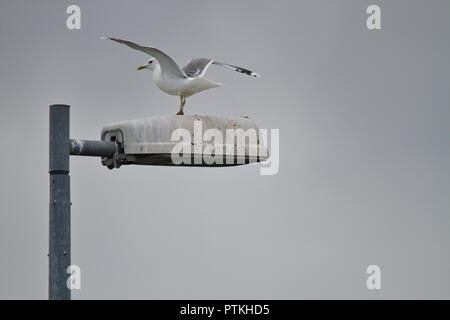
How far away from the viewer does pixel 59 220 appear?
21.0 feet

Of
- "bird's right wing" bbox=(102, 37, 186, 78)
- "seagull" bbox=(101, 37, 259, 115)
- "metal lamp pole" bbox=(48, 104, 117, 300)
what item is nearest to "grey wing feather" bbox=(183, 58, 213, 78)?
"seagull" bbox=(101, 37, 259, 115)

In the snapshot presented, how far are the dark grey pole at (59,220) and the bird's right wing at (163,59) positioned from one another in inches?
72.2

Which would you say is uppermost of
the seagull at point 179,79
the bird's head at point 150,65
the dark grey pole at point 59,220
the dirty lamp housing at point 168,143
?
the bird's head at point 150,65

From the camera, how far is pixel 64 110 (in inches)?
261

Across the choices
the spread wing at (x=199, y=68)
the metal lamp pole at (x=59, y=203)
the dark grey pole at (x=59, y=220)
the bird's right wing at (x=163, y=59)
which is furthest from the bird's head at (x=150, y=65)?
the dark grey pole at (x=59, y=220)

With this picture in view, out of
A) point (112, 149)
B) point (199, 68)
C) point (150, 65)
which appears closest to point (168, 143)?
point (112, 149)

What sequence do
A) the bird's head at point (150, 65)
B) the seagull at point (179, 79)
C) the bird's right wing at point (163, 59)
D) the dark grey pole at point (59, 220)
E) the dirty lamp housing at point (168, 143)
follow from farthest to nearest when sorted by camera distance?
the bird's head at point (150, 65) → the seagull at point (179, 79) → the bird's right wing at point (163, 59) → the dirty lamp housing at point (168, 143) → the dark grey pole at point (59, 220)

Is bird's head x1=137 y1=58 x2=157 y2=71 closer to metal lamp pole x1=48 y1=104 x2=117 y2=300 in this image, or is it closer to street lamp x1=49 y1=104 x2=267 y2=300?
street lamp x1=49 y1=104 x2=267 y2=300

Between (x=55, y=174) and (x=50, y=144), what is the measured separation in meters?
0.30

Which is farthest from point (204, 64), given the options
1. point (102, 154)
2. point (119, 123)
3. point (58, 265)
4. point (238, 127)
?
point (58, 265)

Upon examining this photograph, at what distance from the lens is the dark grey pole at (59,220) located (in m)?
6.38

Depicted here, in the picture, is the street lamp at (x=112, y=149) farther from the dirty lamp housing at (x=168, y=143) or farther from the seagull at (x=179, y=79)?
the seagull at (x=179, y=79)

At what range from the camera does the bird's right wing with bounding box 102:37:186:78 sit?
8.01 m

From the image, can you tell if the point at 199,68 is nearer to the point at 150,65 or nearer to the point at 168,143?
the point at 150,65
